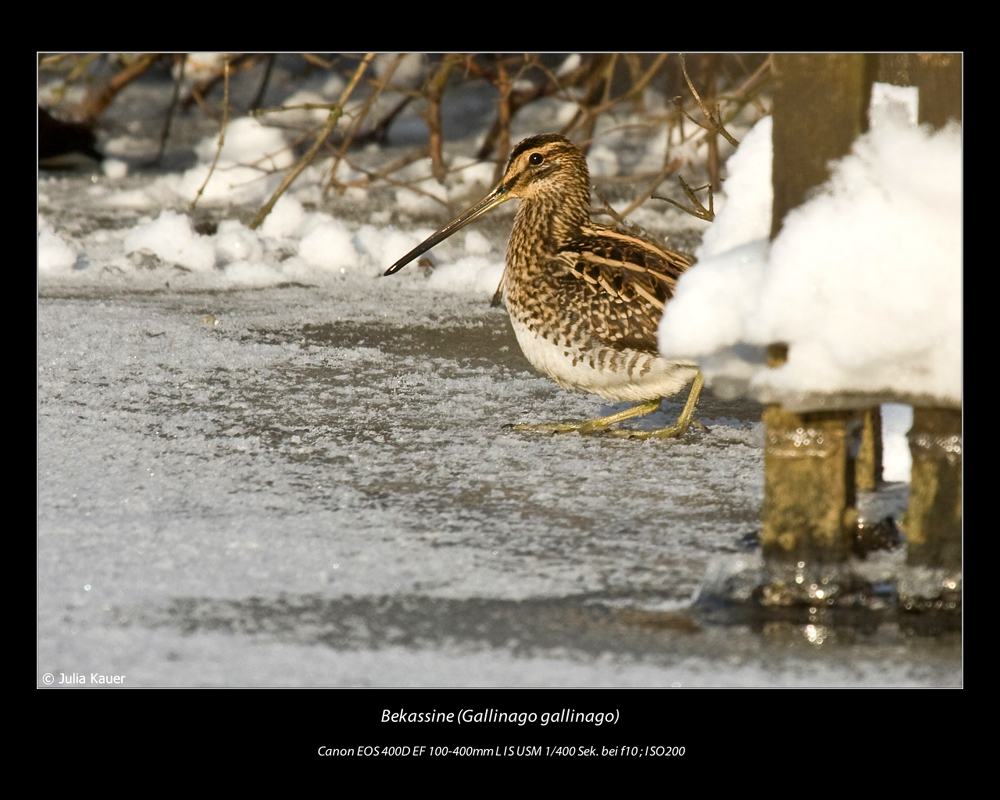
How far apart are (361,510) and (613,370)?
2.86 feet

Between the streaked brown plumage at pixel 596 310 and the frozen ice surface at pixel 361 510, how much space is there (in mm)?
159

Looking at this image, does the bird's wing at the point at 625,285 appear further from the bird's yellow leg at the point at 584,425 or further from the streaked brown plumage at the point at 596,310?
the bird's yellow leg at the point at 584,425

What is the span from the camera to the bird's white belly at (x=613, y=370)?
3289 mm

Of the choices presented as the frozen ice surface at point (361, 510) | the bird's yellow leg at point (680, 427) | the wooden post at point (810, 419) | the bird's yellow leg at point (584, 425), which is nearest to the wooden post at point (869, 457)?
the frozen ice surface at point (361, 510)

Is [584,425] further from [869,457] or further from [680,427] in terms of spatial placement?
[869,457]

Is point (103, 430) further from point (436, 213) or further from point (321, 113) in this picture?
point (321, 113)

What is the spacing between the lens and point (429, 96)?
6070 millimetres

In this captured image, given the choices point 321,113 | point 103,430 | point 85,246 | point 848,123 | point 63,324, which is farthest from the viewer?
point 321,113

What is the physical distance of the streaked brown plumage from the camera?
3287 millimetres

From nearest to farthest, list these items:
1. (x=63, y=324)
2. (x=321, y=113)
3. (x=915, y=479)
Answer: (x=915, y=479) → (x=63, y=324) → (x=321, y=113)

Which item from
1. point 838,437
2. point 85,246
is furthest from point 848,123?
point 85,246

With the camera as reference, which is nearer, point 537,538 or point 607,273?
point 537,538

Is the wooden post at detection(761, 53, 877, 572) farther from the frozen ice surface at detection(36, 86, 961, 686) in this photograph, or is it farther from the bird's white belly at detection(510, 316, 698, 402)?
the bird's white belly at detection(510, 316, 698, 402)

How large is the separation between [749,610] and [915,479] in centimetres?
38
